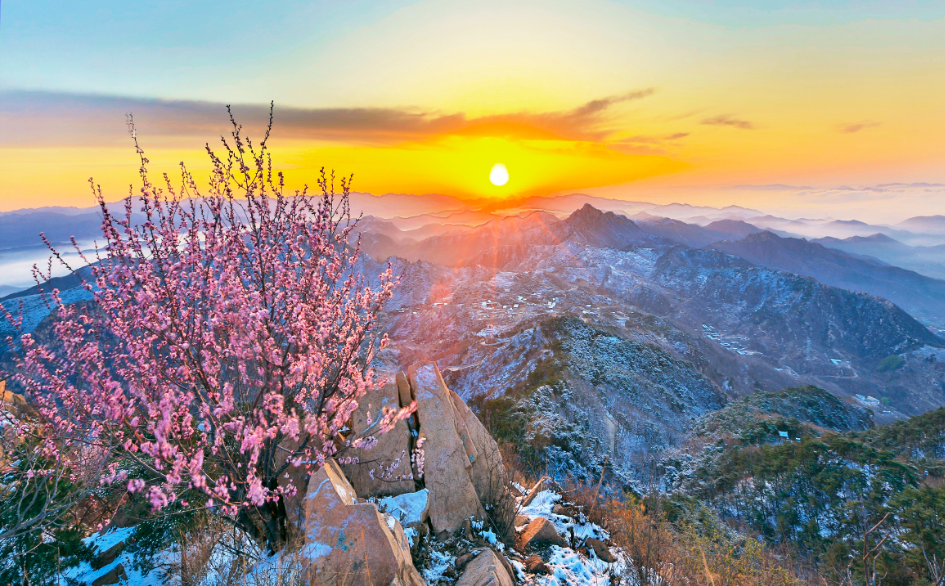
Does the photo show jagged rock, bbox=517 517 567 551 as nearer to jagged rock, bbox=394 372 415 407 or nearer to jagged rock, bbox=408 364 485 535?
jagged rock, bbox=408 364 485 535

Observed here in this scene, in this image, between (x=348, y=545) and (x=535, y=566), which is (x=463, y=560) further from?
(x=348, y=545)

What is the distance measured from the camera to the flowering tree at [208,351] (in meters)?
6.40

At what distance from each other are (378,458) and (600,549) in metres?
6.58

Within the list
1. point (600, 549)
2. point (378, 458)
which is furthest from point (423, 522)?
point (600, 549)

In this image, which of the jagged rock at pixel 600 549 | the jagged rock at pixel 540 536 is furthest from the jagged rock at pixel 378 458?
the jagged rock at pixel 600 549

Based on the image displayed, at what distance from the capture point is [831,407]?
6800 centimetres

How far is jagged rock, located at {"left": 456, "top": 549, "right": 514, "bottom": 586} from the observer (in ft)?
22.1

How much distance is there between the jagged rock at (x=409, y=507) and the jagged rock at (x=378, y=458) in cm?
31

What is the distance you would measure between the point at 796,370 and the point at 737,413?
114946 mm

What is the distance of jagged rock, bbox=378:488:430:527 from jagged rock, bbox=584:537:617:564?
190 inches

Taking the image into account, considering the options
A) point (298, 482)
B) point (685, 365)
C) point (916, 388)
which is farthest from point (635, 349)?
point (916, 388)

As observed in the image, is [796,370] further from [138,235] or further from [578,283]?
[138,235]

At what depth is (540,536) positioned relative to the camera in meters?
10.2

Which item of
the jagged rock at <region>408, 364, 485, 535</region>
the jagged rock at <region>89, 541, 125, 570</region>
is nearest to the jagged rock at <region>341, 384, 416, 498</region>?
the jagged rock at <region>408, 364, 485, 535</region>
